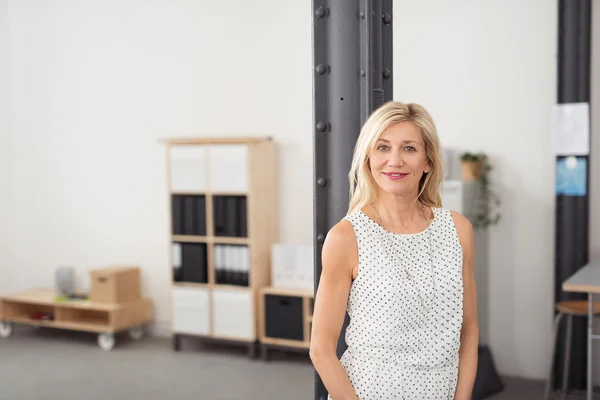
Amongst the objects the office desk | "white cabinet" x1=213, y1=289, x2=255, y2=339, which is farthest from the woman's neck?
"white cabinet" x1=213, y1=289, x2=255, y2=339

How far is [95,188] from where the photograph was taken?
584 cm

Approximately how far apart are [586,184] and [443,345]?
2.94 metres

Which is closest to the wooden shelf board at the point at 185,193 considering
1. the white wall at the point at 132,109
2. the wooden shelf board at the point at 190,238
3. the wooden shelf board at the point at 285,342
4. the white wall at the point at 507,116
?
the wooden shelf board at the point at 190,238

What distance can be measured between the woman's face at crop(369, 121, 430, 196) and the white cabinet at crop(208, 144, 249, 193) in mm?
3285

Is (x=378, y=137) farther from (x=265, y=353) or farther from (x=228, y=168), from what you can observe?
(x=265, y=353)

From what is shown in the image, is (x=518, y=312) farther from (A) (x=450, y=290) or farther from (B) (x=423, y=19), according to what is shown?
(A) (x=450, y=290)

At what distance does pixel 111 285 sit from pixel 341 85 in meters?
3.97

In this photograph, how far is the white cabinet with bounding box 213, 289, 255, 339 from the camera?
4891mm

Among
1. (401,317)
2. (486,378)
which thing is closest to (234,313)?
(486,378)

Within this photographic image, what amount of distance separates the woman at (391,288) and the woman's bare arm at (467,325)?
0.02 metres

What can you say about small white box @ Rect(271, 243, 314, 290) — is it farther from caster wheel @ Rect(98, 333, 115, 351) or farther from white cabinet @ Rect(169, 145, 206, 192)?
caster wheel @ Rect(98, 333, 115, 351)

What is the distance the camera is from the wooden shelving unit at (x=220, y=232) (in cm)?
486

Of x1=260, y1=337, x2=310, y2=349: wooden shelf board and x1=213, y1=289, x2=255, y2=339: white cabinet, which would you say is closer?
x1=260, y1=337, x2=310, y2=349: wooden shelf board

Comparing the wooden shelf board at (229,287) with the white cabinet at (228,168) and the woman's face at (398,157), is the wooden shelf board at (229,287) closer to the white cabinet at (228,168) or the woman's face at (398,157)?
the white cabinet at (228,168)
